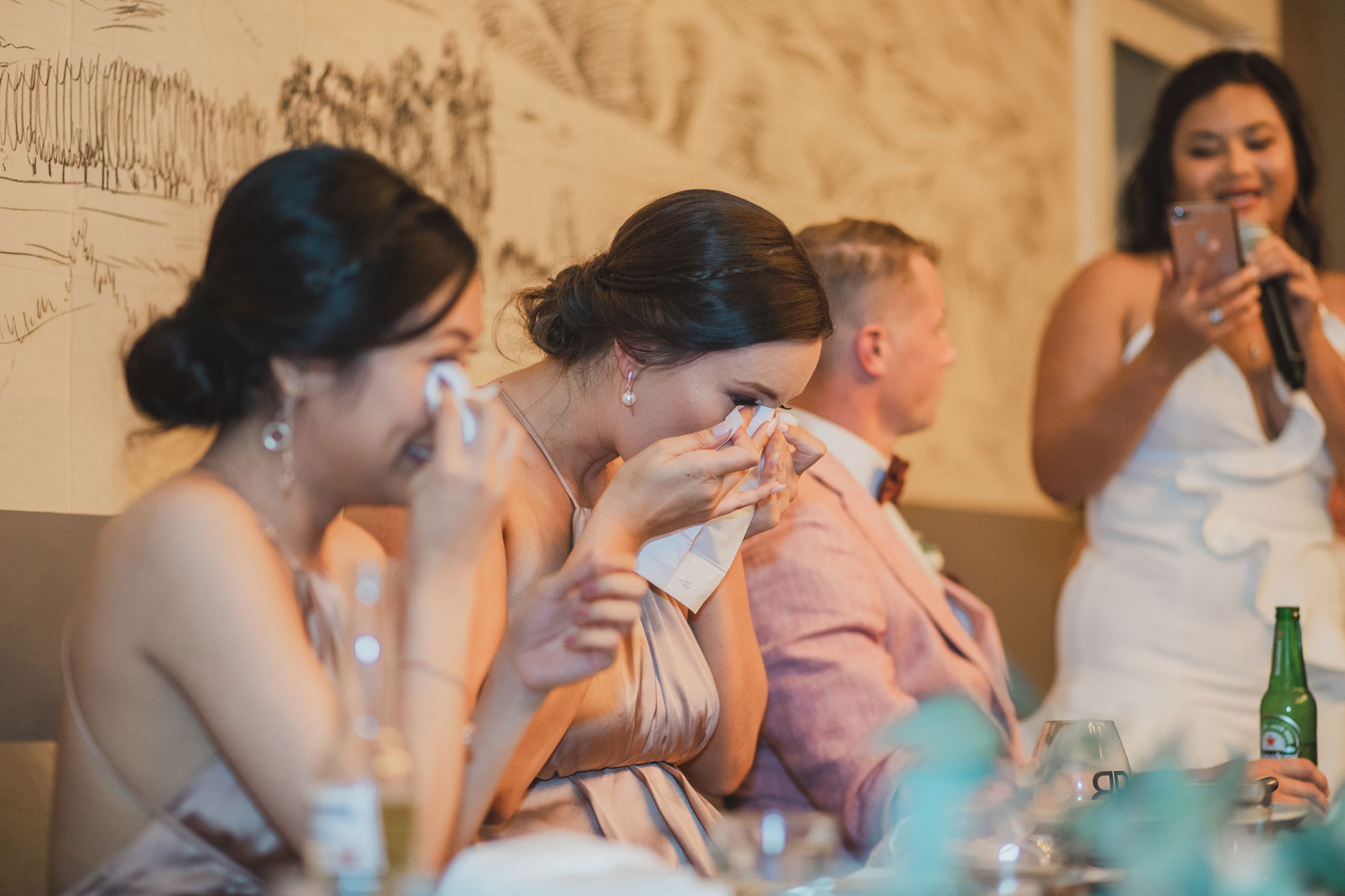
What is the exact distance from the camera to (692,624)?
1.86 metres

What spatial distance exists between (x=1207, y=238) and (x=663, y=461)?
4.62ft

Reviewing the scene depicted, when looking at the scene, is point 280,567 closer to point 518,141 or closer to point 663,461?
point 663,461

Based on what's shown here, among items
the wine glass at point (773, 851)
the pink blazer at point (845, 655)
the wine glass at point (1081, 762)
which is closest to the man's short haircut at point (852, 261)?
the pink blazer at point (845, 655)

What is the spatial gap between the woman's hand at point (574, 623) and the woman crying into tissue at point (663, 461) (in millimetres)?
242

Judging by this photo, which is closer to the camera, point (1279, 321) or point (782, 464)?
point (782, 464)

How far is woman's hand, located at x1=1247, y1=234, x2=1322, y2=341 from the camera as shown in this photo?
2.44 metres

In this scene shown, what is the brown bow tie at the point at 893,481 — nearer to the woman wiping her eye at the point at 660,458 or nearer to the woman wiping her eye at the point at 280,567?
the woman wiping her eye at the point at 660,458

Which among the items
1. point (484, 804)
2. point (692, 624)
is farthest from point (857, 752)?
point (484, 804)

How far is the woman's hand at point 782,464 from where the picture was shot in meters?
1.72

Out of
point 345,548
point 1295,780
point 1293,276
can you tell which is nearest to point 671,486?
point 345,548

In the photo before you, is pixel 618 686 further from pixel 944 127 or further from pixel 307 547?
pixel 944 127

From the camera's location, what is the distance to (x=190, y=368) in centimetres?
120

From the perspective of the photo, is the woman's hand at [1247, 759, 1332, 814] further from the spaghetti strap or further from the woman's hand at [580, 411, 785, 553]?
the spaghetti strap

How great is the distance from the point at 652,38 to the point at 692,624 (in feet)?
4.80
